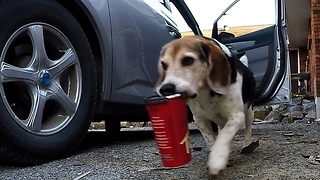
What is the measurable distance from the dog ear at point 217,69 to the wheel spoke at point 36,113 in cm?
105

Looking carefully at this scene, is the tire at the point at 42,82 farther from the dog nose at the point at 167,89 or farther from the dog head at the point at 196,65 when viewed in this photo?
the dog nose at the point at 167,89

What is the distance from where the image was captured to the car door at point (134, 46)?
144 inches

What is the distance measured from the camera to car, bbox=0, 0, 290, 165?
9.36 ft

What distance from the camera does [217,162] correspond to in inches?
92.3

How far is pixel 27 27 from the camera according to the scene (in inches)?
116

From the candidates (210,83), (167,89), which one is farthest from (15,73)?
(210,83)

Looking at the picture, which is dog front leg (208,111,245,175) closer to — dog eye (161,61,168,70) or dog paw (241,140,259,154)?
dog eye (161,61,168,70)

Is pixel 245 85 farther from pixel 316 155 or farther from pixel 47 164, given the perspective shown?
pixel 47 164

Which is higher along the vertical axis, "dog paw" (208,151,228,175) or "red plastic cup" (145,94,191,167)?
"red plastic cup" (145,94,191,167)

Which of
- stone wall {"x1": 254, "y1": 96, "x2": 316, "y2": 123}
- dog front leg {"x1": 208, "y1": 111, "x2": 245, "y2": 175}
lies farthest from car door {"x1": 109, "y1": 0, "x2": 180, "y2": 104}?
stone wall {"x1": 254, "y1": 96, "x2": 316, "y2": 123}

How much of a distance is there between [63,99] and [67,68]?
0.79ft

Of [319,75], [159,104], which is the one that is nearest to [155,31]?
[159,104]

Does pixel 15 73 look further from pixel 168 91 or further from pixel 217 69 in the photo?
pixel 217 69

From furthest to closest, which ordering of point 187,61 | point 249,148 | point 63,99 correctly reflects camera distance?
point 249,148 < point 63,99 < point 187,61
